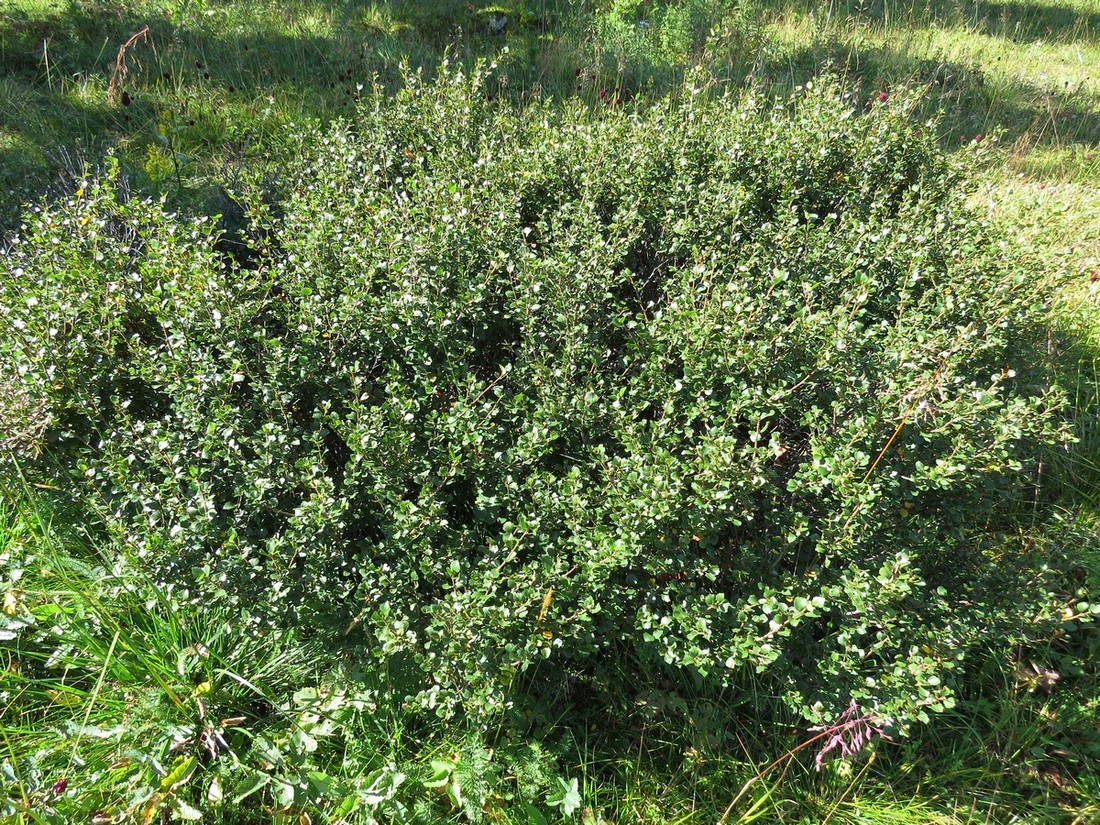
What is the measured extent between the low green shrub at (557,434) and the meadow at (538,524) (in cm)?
2

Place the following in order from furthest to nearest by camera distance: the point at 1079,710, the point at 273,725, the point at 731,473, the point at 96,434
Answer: the point at 96,434
the point at 1079,710
the point at 273,725
the point at 731,473

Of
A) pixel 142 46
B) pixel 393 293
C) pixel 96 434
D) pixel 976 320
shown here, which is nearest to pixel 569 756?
Result: pixel 393 293

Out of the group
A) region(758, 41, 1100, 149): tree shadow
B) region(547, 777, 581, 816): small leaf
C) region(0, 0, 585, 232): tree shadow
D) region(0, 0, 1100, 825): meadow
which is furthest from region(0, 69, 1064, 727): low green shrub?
region(758, 41, 1100, 149): tree shadow

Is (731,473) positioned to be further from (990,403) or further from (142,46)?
(142,46)

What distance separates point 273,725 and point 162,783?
0.36m

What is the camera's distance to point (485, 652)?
6.41 feet

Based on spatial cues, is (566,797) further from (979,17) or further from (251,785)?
(979,17)

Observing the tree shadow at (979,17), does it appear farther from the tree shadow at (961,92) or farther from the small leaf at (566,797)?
the small leaf at (566,797)

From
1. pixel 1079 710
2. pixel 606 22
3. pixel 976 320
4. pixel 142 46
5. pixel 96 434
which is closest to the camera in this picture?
pixel 1079 710

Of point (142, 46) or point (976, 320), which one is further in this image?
point (142, 46)

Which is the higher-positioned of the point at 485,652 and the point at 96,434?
the point at 96,434

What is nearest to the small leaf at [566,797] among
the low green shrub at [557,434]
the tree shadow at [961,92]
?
the low green shrub at [557,434]

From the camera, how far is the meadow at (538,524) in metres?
2.04

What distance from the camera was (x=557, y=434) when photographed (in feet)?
7.35
